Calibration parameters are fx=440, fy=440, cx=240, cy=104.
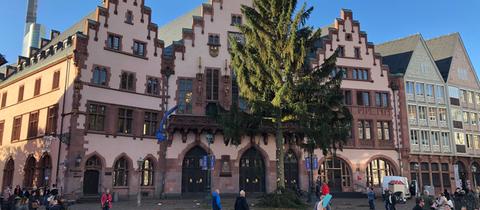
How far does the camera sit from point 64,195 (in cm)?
3259

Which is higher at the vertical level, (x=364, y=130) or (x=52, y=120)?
(x=364, y=130)

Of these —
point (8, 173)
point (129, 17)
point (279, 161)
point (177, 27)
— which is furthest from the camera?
point (177, 27)

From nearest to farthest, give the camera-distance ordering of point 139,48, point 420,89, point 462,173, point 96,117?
point 96,117, point 139,48, point 420,89, point 462,173

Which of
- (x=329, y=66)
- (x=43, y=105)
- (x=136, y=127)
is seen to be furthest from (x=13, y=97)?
(x=329, y=66)

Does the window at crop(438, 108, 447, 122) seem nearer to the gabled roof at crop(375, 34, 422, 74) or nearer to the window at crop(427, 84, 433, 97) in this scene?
the window at crop(427, 84, 433, 97)

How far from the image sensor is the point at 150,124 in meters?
38.6

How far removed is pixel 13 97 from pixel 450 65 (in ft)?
162

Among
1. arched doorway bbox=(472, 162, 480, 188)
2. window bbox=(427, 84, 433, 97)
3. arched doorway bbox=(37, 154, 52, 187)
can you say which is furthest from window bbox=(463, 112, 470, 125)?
arched doorway bbox=(37, 154, 52, 187)

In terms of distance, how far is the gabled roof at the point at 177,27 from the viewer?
46.1 meters

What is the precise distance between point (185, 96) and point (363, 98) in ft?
61.9

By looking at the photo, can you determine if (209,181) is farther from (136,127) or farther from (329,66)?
(329,66)

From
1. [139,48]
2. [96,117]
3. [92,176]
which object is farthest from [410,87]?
[92,176]

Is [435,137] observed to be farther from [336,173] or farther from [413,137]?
[336,173]

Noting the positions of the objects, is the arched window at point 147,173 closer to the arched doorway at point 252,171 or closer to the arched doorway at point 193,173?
the arched doorway at point 193,173
